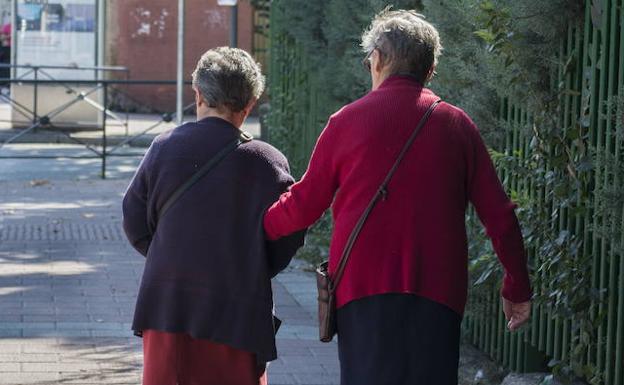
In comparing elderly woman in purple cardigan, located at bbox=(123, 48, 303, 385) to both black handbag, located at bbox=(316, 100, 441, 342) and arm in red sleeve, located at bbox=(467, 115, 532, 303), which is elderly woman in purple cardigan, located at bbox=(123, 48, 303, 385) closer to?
black handbag, located at bbox=(316, 100, 441, 342)

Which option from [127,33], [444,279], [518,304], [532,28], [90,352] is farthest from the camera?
[127,33]

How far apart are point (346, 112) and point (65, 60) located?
16703mm

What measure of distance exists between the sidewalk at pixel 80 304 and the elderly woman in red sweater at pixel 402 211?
2.54m

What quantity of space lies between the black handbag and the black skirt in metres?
0.07

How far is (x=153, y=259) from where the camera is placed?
4.24 metres

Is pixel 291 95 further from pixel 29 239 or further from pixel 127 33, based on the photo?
pixel 127 33

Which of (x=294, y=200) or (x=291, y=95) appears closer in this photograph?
(x=294, y=200)

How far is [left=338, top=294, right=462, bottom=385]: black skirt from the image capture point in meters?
3.90

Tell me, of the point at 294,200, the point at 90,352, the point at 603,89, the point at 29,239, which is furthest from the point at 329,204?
the point at 29,239

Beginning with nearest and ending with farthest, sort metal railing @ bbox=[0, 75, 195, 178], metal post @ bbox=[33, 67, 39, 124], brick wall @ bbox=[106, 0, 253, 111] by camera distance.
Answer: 1. metal railing @ bbox=[0, 75, 195, 178]
2. metal post @ bbox=[33, 67, 39, 124]
3. brick wall @ bbox=[106, 0, 253, 111]

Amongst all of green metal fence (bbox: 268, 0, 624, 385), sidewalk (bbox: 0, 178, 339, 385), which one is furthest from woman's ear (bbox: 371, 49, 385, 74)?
sidewalk (bbox: 0, 178, 339, 385)

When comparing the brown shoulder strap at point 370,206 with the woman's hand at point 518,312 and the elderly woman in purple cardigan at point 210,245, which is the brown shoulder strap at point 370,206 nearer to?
the elderly woman in purple cardigan at point 210,245

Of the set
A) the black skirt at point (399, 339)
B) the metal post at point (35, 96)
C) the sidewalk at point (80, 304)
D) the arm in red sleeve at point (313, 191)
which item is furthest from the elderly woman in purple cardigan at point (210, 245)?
the metal post at point (35, 96)

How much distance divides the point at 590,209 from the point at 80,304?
3.94 meters
